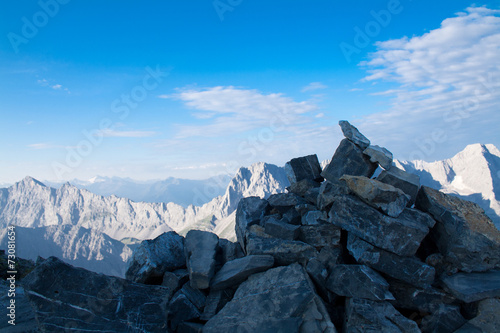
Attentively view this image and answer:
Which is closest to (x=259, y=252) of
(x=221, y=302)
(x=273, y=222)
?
(x=273, y=222)

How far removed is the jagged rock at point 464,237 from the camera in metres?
11.0

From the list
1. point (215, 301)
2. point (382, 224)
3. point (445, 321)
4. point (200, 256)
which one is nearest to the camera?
point (445, 321)

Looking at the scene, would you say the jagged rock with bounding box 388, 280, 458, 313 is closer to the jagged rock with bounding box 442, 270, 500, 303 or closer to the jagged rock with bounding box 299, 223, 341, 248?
the jagged rock with bounding box 442, 270, 500, 303

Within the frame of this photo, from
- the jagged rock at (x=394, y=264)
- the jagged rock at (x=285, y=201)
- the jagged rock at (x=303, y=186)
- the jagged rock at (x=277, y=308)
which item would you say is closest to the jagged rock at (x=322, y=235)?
the jagged rock at (x=394, y=264)

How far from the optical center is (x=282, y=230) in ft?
41.8

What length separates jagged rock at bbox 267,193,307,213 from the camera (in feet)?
48.3

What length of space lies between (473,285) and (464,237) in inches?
69.1

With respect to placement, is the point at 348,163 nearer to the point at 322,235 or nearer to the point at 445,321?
the point at 322,235

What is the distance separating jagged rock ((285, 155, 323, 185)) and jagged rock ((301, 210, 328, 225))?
347 centimetres

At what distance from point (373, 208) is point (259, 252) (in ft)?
16.8

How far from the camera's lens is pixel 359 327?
930 centimetres

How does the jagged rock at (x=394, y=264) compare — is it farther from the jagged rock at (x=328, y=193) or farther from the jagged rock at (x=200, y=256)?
the jagged rock at (x=200, y=256)

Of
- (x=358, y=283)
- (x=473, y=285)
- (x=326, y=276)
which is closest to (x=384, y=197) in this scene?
(x=358, y=283)

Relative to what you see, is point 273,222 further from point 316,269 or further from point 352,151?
point 352,151
